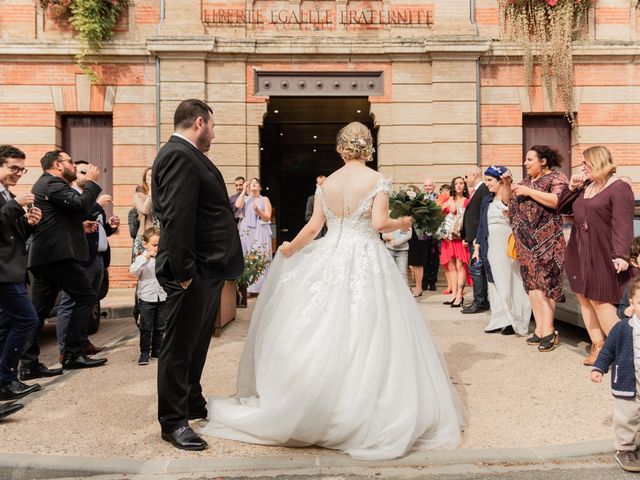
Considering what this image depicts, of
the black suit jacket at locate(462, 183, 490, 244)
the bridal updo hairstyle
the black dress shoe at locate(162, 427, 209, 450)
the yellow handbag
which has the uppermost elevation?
the bridal updo hairstyle

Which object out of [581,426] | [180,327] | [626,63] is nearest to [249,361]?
[180,327]

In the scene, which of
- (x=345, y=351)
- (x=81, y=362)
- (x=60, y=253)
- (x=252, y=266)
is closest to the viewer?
(x=345, y=351)

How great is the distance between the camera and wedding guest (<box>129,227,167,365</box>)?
6.38 meters

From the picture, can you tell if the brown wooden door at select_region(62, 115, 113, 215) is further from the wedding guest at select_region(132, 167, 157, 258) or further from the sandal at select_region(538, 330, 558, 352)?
the sandal at select_region(538, 330, 558, 352)

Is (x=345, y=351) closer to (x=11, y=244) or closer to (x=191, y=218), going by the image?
(x=191, y=218)

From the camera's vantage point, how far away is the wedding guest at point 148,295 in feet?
20.9

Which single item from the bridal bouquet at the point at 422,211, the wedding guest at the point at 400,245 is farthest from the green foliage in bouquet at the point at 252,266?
the bridal bouquet at the point at 422,211

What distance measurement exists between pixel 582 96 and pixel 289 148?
11.1m

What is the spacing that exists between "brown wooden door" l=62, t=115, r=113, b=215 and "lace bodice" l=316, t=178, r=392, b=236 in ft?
31.2

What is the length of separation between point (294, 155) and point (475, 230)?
43.7 feet

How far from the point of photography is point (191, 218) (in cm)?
386

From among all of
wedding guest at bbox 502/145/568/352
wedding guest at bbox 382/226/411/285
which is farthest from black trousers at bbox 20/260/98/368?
wedding guest at bbox 382/226/411/285

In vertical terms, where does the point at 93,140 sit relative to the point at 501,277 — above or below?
above

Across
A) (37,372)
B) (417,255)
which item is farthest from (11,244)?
(417,255)
